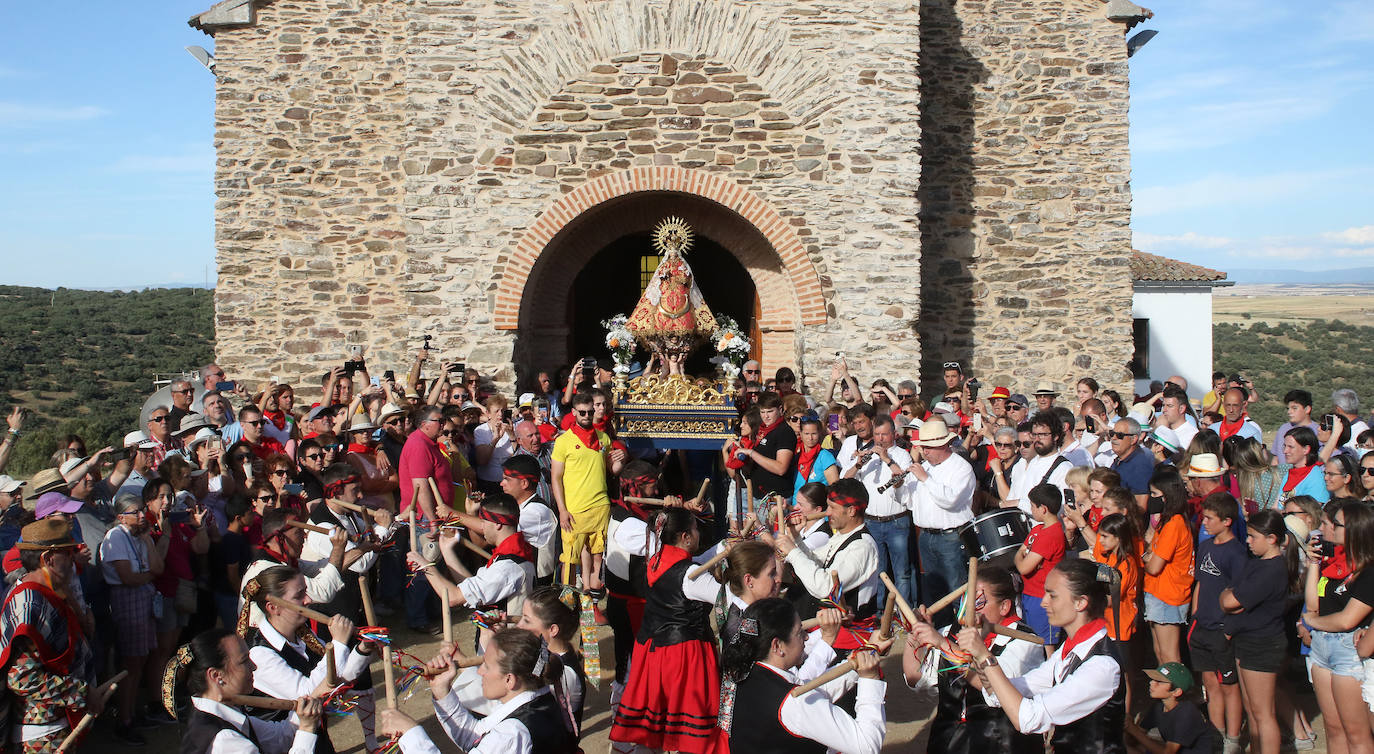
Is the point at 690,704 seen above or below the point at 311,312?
below

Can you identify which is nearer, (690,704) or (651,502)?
(690,704)

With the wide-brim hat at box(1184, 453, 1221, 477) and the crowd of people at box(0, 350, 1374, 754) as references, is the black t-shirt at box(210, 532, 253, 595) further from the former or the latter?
the wide-brim hat at box(1184, 453, 1221, 477)

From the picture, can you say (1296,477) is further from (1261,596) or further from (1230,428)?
(1230,428)

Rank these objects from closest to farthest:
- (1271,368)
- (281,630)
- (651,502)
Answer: (281,630)
(651,502)
(1271,368)

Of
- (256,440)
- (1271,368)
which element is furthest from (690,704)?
(1271,368)

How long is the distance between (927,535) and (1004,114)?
7188mm

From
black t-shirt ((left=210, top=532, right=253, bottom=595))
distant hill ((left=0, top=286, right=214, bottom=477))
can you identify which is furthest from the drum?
distant hill ((left=0, top=286, right=214, bottom=477))

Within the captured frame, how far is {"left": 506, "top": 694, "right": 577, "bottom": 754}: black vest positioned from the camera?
142 inches

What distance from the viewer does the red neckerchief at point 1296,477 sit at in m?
6.85

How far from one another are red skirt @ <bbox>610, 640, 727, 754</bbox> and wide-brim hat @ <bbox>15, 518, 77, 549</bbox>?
2669mm

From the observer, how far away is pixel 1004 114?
12.5 metres

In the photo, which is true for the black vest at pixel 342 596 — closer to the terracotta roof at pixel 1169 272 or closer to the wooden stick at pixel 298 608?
the wooden stick at pixel 298 608

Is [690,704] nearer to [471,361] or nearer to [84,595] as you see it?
[84,595]

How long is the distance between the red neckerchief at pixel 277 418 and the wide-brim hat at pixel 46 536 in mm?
3745
